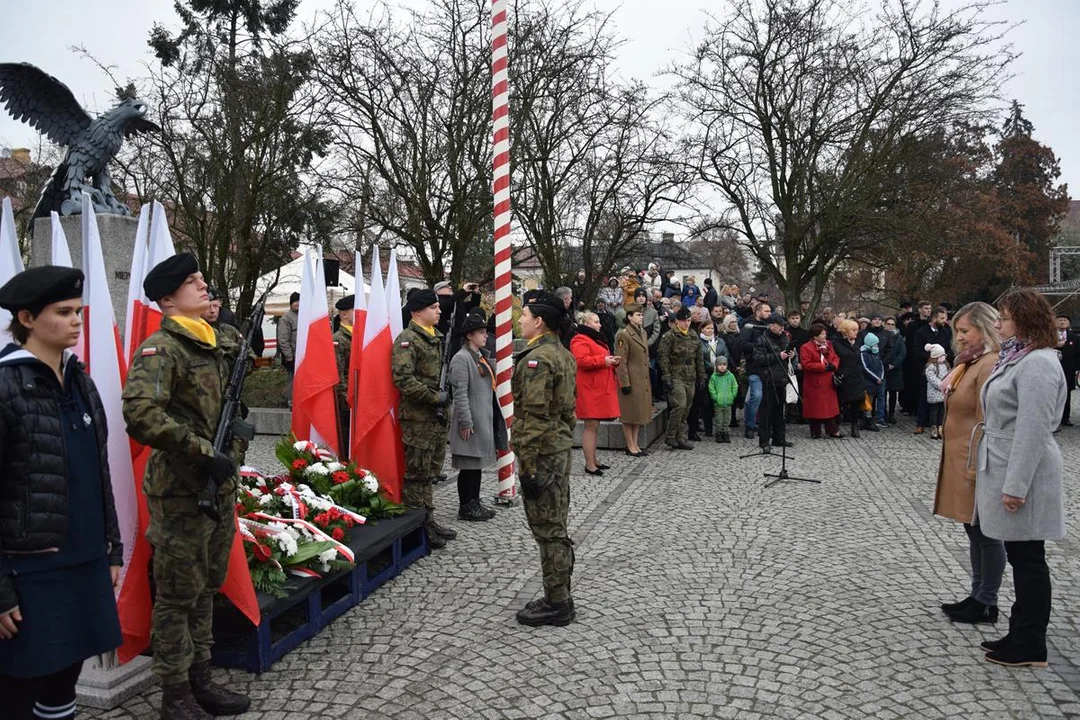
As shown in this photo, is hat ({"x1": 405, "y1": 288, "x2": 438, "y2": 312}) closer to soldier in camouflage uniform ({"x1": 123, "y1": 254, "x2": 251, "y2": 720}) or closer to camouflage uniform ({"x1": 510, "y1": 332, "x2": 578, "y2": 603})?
camouflage uniform ({"x1": 510, "y1": 332, "x2": 578, "y2": 603})

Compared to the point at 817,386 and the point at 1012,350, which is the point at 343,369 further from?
the point at 817,386

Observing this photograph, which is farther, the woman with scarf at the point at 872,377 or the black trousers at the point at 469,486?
the woman with scarf at the point at 872,377

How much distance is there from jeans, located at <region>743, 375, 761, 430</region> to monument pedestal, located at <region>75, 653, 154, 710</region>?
9.40 m

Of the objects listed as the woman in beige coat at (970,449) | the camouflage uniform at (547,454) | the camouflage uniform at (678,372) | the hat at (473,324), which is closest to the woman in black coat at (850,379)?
the camouflage uniform at (678,372)

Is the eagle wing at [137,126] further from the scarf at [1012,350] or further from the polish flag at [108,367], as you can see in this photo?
the scarf at [1012,350]

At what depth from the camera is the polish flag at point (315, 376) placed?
6719mm

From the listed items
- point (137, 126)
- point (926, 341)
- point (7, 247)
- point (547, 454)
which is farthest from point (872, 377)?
point (7, 247)

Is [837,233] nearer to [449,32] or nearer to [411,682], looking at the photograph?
[449,32]

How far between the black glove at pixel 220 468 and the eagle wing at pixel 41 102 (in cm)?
367

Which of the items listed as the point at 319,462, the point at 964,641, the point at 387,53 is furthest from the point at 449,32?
the point at 964,641

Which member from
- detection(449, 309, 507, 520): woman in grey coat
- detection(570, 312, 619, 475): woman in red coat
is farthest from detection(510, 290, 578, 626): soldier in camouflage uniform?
detection(570, 312, 619, 475): woman in red coat

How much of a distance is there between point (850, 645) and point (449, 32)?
14975 mm

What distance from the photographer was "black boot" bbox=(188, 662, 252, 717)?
3598 millimetres

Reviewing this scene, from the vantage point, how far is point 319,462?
5.94 m
